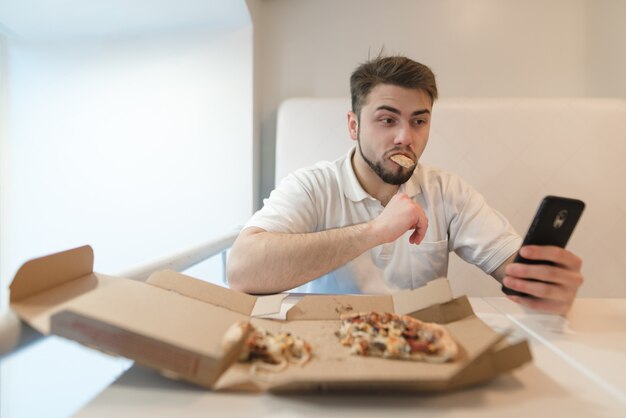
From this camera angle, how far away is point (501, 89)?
1995 mm

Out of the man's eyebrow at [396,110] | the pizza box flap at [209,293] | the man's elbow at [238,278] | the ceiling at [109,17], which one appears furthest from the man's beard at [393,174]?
the ceiling at [109,17]

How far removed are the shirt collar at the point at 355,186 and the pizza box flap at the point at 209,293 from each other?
60cm

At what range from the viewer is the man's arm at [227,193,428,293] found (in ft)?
3.17

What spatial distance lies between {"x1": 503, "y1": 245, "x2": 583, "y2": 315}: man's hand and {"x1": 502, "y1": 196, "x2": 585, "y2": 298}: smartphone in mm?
14

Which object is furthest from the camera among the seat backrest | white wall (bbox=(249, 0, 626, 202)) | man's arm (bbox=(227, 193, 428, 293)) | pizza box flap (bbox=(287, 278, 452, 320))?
white wall (bbox=(249, 0, 626, 202))

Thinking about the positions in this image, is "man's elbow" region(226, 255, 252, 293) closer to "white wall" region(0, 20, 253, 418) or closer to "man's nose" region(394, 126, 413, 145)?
"man's nose" region(394, 126, 413, 145)

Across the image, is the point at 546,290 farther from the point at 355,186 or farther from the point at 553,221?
the point at 355,186

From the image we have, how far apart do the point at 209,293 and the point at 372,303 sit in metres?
0.28

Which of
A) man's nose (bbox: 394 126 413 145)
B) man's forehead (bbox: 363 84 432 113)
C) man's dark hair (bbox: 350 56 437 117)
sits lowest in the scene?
man's nose (bbox: 394 126 413 145)

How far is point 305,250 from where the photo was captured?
99cm

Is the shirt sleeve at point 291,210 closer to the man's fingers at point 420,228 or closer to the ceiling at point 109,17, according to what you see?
the man's fingers at point 420,228

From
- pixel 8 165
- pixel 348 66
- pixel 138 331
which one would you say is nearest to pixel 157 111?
pixel 8 165

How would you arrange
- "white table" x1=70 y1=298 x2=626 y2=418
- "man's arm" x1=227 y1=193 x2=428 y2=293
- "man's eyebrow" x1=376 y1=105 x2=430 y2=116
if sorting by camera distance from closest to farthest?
"white table" x1=70 y1=298 x2=626 y2=418, "man's arm" x1=227 y1=193 x2=428 y2=293, "man's eyebrow" x1=376 y1=105 x2=430 y2=116

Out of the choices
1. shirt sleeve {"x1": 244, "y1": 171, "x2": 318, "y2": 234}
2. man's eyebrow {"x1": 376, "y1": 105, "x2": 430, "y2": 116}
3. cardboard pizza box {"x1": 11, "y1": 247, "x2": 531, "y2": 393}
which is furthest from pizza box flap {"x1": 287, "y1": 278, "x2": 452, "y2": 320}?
man's eyebrow {"x1": 376, "y1": 105, "x2": 430, "y2": 116}
